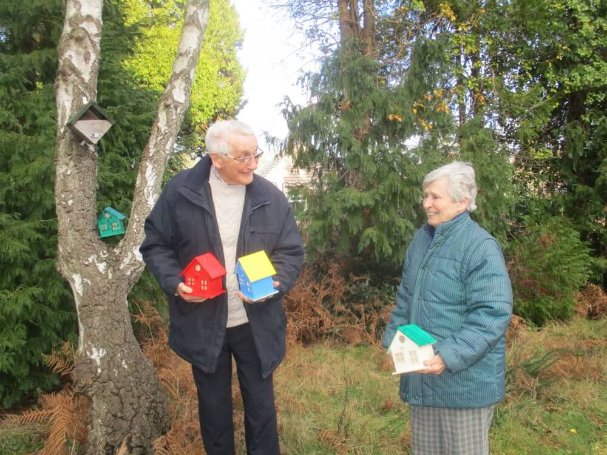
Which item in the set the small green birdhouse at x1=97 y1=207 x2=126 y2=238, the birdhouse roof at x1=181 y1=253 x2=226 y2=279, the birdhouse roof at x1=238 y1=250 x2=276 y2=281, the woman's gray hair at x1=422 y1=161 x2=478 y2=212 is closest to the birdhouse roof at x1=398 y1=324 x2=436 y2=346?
the woman's gray hair at x1=422 y1=161 x2=478 y2=212

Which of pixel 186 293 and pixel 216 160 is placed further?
pixel 216 160

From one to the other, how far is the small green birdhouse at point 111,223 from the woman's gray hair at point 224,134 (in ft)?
5.32

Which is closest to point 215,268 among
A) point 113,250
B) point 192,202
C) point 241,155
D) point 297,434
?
point 192,202

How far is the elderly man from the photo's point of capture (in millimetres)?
2578

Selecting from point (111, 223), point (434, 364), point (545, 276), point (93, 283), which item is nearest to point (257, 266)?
point (434, 364)

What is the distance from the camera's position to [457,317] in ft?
7.09

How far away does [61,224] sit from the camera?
3.37 m

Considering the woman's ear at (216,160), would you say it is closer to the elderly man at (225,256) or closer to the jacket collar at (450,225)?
the elderly man at (225,256)

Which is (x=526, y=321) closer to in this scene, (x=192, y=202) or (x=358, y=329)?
(x=358, y=329)

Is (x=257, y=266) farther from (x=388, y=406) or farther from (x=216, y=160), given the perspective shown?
(x=388, y=406)

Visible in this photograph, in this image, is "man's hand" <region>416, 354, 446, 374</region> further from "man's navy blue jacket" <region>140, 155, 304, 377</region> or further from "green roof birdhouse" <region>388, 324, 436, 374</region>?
"man's navy blue jacket" <region>140, 155, 304, 377</region>

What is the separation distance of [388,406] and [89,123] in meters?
3.06

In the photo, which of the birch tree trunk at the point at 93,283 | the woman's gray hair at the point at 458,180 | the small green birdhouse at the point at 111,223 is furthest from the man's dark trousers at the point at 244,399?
the small green birdhouse at the point at 111,223

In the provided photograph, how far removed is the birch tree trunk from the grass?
0.39 m
